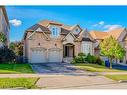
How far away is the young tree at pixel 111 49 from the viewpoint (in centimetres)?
2016

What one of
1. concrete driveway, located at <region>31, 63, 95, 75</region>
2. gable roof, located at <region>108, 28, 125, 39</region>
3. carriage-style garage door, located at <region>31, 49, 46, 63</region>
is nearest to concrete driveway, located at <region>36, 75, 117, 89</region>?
concrete driveway, located at <region>31, 63, 95, 75</region>

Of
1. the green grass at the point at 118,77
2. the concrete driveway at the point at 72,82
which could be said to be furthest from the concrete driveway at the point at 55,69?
the green grass at the point at 118,77

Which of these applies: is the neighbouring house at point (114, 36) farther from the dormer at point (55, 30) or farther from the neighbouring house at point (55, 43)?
the dormer at point (55, 30)

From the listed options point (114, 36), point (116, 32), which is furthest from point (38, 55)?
point (116, 32)

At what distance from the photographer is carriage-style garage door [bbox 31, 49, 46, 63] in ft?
64.4

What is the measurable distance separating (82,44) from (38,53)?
2.68 m

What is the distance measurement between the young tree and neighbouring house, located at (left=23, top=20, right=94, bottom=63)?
0.74 meters

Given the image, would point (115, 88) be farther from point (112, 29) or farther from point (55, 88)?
point (112, 29)

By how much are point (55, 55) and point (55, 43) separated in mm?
869

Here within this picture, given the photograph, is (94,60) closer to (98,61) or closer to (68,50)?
(98,61)
